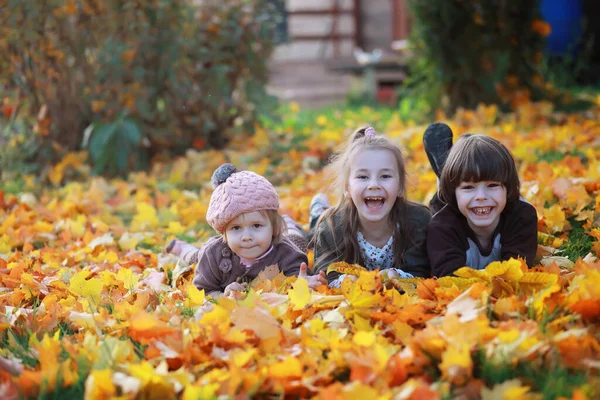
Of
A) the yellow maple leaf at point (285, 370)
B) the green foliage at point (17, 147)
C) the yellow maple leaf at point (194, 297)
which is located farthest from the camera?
the green foliage at point (17, 147)

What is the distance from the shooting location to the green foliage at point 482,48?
7.44m

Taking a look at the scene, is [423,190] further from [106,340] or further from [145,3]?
[145,3]

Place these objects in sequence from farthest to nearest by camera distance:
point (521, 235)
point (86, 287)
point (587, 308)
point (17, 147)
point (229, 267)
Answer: point (17, 147)
point (229, 267)
point (521, 235)
point (86, 287)
point (587, 308)

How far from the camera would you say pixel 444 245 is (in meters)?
3.03

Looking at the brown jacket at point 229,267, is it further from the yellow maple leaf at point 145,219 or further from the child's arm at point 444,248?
the yellow maple leaf at point 145,219

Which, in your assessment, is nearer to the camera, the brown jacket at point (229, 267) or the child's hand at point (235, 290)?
the child's hand at point (235, 290)

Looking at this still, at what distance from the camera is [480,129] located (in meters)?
6.51

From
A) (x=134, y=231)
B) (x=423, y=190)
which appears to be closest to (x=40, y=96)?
(x=134, y=231)

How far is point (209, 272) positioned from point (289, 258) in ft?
1.13

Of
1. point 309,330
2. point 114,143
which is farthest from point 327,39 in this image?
point 309,330

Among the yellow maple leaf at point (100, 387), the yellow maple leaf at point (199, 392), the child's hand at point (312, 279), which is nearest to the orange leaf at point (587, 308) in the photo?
the child's hand at point (312, 279)

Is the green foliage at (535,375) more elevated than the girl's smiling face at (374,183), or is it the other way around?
the girl's smiling face at (374,183)

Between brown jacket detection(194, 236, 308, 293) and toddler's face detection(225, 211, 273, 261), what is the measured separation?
0.05 m

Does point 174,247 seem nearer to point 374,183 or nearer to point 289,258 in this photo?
point 289,258
